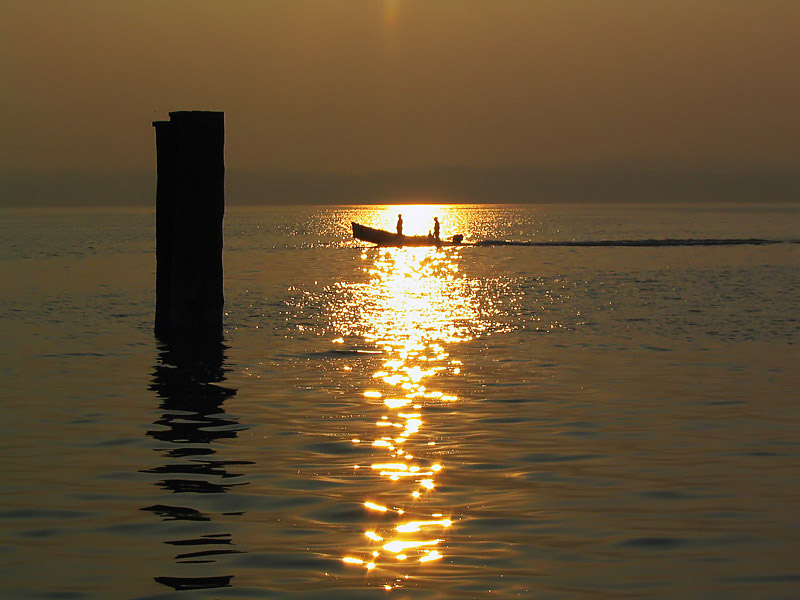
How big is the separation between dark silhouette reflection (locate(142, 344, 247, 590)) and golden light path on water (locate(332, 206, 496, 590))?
3.25ft

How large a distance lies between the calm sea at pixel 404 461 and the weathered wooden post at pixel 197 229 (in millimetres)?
625

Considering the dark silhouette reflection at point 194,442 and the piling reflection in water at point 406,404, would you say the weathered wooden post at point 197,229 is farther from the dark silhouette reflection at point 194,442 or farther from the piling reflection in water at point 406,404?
the piling reflection in water at point 406,404

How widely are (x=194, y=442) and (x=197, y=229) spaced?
621 centimetres

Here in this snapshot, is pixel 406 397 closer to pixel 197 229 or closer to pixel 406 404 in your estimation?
pixel 406 404

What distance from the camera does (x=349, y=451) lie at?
388 inches

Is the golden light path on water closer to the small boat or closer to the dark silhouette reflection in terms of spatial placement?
the dark silhouette reflection

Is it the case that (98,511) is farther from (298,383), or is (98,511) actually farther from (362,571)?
(298,383)

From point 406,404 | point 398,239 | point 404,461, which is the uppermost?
point 398,239

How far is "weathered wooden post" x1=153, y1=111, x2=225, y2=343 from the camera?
15914 millimetres

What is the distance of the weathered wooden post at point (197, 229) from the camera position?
15914mm

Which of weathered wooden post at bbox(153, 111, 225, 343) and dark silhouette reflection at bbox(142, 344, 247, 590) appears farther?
weathered wooden post at bbox(153, 111, 225, 343)

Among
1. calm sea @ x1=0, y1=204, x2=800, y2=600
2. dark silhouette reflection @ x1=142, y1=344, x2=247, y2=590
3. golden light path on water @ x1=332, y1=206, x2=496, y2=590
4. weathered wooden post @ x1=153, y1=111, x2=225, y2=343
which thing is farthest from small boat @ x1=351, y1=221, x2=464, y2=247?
weathered wooden post @ x1=153, y1=111, x2=225, y2=343

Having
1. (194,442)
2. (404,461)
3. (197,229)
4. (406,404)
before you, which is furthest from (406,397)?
(197,229)

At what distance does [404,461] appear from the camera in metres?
9.39
